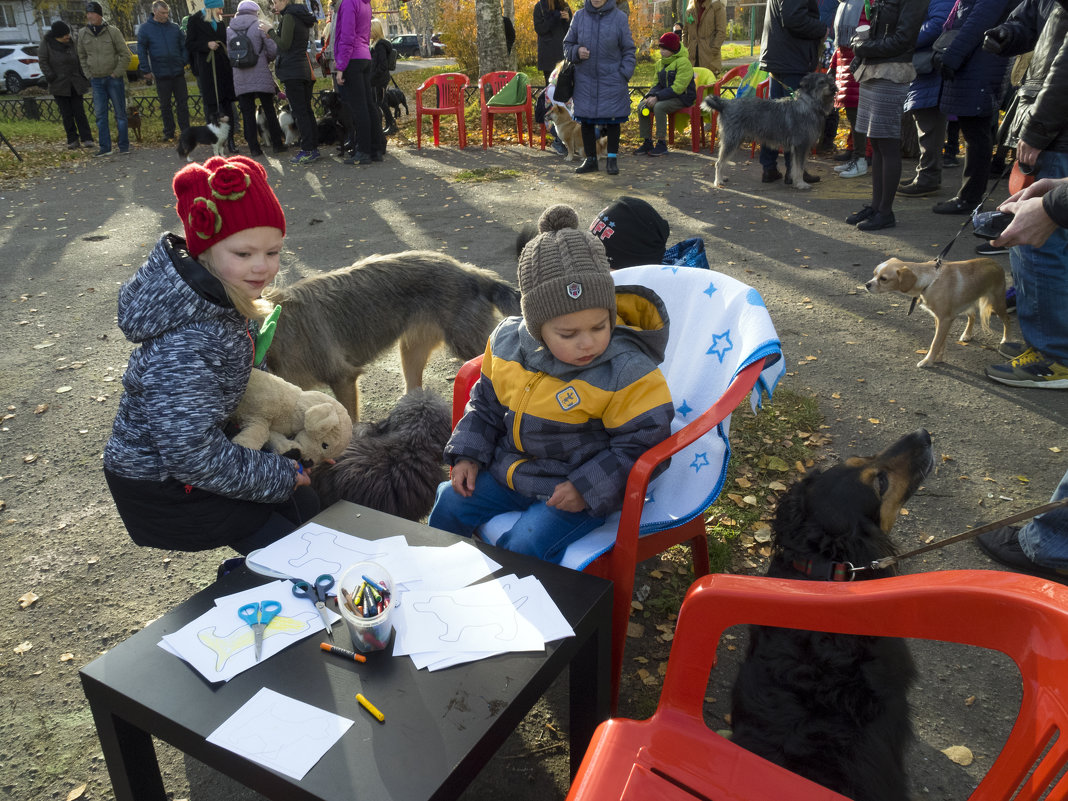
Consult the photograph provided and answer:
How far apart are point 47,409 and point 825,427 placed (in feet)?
14.7

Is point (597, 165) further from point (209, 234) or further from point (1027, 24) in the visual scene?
point (209, 234)

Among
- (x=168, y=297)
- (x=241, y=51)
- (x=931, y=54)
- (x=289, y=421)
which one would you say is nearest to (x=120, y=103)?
(x=241, y=51)

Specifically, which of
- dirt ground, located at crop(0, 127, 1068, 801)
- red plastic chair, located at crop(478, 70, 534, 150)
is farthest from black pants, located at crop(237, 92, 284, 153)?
red plastic chair, located at crop(478, 70, 534, 150)

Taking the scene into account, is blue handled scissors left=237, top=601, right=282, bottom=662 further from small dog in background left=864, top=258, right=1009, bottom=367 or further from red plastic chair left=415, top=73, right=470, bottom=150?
red plastic chair left=415, top=73, right=470, bottom=150

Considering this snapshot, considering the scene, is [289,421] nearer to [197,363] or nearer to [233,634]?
[197,363]

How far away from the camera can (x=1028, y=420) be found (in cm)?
372

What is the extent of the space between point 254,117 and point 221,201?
10960mm

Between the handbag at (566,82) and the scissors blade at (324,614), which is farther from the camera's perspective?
the handbag at (566,82)

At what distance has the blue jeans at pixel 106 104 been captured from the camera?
39.2 feet

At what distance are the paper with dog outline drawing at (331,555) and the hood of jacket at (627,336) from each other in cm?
69

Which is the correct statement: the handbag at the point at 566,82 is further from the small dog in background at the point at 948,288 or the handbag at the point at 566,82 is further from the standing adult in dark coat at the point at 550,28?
the small dog in background at the point at 948,288

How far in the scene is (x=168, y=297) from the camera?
1966mm

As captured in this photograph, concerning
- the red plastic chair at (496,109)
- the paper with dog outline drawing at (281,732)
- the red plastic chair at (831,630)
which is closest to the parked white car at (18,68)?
the red plastic chair at (496,109)

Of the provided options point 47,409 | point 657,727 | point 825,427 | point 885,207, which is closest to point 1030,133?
point 825,427
